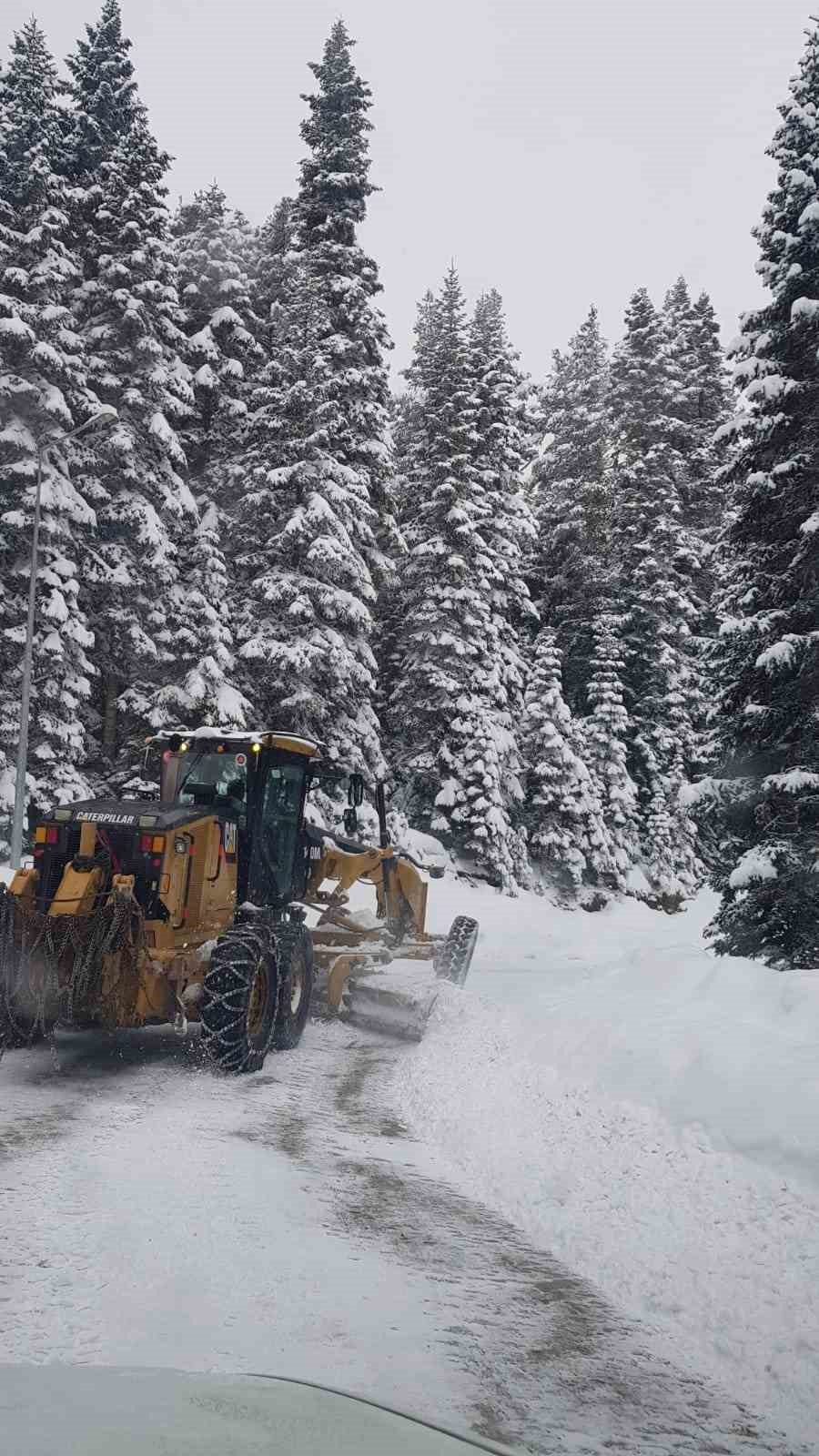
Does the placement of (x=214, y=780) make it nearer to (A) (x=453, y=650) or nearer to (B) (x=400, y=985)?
(B) (x=400, y=985)

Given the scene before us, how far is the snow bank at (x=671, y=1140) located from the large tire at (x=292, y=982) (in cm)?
128

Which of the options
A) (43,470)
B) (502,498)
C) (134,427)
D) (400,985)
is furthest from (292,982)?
(502,498)

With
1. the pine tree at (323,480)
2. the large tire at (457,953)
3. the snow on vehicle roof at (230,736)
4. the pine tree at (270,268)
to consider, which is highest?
the pine tree at (270,268)

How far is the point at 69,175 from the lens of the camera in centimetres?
3070

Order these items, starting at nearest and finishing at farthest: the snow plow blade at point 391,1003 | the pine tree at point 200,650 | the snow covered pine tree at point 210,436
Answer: the snow plow blade at point 391,1003 < the pine tree at point 200,650 < the snow covered pine tree at point 210,436

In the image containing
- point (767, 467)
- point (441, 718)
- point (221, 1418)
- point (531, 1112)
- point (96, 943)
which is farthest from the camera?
point (441, 718)

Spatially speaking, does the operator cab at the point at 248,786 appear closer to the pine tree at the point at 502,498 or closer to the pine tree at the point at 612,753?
the pine tree at the point at 502,498

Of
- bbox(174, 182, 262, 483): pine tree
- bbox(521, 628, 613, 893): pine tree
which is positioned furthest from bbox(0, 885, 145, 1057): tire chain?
bbox(521, 628, 613, 893): pine tree

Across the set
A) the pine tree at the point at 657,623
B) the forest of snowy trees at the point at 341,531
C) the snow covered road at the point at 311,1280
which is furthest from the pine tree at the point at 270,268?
the snow covered road at the point at 311,1280

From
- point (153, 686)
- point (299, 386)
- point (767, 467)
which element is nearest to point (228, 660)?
point (153, 686)

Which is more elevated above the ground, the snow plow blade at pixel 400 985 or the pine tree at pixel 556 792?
the pine tree at pixel 556 792

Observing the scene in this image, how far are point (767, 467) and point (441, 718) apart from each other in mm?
14317

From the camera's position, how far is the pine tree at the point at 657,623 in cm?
A: 3650

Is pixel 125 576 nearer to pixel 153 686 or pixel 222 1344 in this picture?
pixel 153 686
